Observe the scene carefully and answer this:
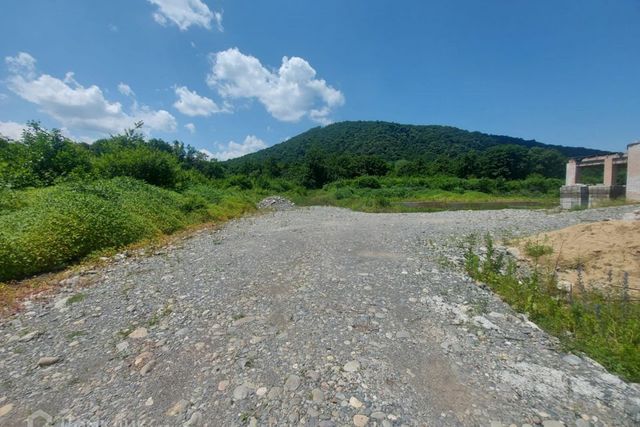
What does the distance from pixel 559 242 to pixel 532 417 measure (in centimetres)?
625

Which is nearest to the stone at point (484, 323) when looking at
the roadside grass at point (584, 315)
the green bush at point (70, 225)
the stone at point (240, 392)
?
the roadside grass at point (584, 315)

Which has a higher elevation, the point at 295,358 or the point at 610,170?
the point at 610,170

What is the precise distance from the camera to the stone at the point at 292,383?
8.39 ft

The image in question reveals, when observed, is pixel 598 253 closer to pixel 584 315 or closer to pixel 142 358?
pixel 584 315

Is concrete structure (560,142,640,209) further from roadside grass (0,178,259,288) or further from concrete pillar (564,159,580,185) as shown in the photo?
roadside grass (0,178,259,288)

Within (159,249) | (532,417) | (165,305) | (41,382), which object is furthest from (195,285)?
(532,417)

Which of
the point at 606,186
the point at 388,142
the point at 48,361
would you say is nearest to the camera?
the point at 48,361

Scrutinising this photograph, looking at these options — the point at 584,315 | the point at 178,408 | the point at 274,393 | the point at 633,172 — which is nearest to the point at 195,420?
the point at 178,408

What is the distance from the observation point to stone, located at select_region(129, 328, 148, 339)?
3.55m

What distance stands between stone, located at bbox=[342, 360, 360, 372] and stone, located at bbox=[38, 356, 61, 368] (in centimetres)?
315

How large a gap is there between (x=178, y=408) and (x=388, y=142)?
337 ft

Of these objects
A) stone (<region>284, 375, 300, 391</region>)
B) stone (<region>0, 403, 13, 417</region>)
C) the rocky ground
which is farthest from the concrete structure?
stone (<region>0, 403, 13, 417</region>)

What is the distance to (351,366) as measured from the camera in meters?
2.83

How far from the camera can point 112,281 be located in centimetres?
569
